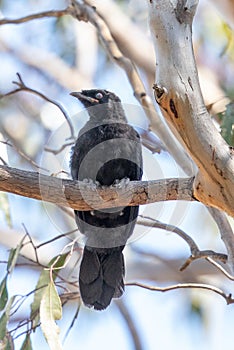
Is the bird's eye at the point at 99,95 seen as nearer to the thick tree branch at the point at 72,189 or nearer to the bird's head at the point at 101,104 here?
the bird's head at the point at 101,104

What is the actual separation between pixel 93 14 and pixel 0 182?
2.52 metres

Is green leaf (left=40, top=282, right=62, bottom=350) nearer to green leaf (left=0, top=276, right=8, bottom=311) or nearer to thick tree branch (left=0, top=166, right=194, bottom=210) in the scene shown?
green leaf (left=0, top=276, right=8, bottom=311)

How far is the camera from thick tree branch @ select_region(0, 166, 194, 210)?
10.4 feet

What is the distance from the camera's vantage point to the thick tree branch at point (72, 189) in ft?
10.4

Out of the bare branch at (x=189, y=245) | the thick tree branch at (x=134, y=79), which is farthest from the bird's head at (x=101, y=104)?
the bare branch at (x=189, y=245)

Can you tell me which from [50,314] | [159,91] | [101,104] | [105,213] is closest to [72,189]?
[159,91]

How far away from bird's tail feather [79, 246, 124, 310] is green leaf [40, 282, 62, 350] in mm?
382

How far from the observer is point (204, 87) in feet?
19.5

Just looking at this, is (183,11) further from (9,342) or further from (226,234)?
(9,342)

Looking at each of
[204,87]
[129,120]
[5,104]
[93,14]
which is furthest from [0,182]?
[5,104]

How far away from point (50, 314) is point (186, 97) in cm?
141

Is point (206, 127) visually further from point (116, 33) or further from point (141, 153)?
point (116, 33)

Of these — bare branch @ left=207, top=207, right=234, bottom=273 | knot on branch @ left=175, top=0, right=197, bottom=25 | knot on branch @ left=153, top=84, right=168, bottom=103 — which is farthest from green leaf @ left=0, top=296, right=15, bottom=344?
knot on branch @ left=175, top=0, right=197, bottom=25

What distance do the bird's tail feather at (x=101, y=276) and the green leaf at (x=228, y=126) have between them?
0.92m
